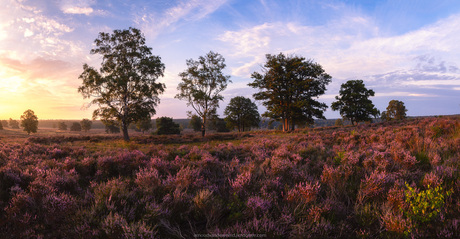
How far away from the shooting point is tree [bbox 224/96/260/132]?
201ft

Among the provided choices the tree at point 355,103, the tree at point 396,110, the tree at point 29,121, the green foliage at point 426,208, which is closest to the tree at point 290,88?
the tree at point 355,103

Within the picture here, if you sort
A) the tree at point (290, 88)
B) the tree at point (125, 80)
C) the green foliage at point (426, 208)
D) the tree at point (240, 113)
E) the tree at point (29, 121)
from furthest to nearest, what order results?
1. the tree at point (29, 121)
2. the tree at point (240, 113)
3. the tree at point (290, 88)
4. the tree at point (125, 80)
5. the green foliage at point (426, 208)

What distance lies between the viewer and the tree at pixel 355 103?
46.4 m

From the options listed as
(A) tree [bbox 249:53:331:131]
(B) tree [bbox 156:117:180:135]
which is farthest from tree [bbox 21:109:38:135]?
(A) tree [bbox 249:53:331:131]

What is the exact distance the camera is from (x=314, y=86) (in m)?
37.4

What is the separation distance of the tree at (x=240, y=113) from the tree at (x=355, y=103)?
80.8 ft

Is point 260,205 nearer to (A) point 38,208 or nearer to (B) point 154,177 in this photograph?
(B) point 154,177

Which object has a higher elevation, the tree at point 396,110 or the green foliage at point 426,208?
the tree at point 396,110

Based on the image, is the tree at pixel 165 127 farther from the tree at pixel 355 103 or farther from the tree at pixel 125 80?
the tree at pixel 355 103

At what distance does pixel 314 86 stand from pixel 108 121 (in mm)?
36401

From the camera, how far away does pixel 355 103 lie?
4809 cm

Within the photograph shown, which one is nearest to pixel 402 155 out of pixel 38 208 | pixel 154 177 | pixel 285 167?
pixel 285 167

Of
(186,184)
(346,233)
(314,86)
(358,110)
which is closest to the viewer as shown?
(346,233)

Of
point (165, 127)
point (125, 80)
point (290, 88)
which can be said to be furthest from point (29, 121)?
point (290, 88)
